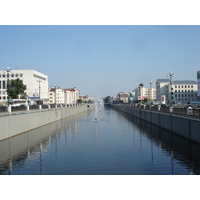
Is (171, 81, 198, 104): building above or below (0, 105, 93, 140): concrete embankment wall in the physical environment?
above

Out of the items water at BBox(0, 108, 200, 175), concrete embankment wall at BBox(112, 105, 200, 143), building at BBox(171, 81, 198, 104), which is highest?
building at BBox(171, 81, 198, 104)

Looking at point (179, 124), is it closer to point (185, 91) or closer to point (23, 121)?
point (23, 121)

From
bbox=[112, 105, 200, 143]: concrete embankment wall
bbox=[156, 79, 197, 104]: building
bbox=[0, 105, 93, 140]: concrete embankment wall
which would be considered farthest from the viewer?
bbox=[156, 79, 197, 104]: building

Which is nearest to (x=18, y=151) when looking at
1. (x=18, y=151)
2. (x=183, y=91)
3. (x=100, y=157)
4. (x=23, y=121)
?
(x=18, y=151)

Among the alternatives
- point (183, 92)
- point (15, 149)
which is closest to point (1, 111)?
point (15, 149)

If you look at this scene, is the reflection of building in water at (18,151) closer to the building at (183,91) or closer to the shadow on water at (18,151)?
the shadow on water at (18,151)

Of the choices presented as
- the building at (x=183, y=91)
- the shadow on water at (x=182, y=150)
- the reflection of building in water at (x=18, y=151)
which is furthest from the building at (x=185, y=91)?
the reflection of building in water at (x=18, y=151)

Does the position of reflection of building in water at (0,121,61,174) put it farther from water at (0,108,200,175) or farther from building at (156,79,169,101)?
building at (156,79,169,101)

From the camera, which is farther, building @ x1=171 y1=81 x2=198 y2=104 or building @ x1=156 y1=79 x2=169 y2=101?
building @ x1=156 y1=79 x2=169 y2=101

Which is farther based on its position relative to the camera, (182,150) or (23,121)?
(23,121)

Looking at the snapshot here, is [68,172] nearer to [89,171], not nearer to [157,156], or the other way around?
[89,171]

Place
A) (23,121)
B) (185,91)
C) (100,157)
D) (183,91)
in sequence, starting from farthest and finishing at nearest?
(185,91), (183,91), (23,121), (100,157)

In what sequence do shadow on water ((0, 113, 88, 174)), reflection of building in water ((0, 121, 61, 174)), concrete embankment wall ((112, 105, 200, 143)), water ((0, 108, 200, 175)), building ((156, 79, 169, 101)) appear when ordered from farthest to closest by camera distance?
1. building ((156, 79, 169, 101))
2. concrete embankment wall ((112, 105, 200, 143))
3. reflection of building in water ((0, 121, 61, 174))
4. shadow on water ((0, 113, 88, 174))
5. water ((0, 108, 200, 175))

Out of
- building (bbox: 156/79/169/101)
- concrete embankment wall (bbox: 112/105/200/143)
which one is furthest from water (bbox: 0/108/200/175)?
building (bbox: 156/79/169/101)
